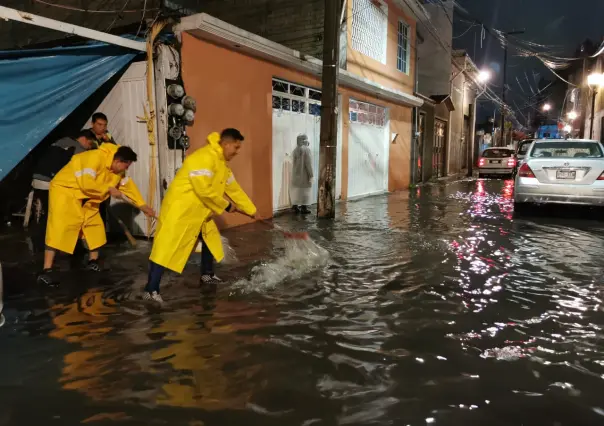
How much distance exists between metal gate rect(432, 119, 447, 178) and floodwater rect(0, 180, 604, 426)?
710 inches

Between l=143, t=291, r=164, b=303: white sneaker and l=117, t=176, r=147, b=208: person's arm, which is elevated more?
l=117, t=176, r=147, b=208: person's arm

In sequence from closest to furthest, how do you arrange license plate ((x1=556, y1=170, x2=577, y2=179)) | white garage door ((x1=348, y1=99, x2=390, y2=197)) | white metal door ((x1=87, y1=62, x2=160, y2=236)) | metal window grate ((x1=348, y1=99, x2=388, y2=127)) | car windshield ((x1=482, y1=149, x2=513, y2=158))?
white metal door ((x1=87, y1=62, x2=160, y2=236)), license plate ((x1=556, y1=170, x2=577, y2=179)), metal window grate ((x1=348, y1=99, x2=388, y2=127)), white garage door ((x1=348, y1=99, x2=390, y2=197)), car windshield ((x1=482, y1=149, x2=513, y2=158))

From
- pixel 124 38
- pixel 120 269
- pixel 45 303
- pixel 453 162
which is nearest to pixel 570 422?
pixel 45 303

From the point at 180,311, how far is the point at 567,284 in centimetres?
410

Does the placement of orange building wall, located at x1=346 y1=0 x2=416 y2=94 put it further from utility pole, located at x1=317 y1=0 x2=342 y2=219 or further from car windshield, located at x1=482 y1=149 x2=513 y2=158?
car windshield, located at x1=482 y1=149 x2=513 y2=158

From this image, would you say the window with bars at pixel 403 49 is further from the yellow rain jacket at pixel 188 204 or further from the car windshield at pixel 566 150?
the yellow rain jacket at pixel 188 204

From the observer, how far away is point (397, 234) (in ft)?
27.0

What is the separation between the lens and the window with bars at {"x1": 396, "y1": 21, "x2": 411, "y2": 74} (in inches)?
659

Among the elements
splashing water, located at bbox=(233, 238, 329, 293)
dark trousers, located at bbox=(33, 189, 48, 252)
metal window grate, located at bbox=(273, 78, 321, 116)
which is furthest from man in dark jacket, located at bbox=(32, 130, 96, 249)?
metal window grate, located at bbox=(273, 78, 321, 116)

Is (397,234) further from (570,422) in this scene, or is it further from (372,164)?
(372,164)

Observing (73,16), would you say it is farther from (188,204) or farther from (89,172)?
(188,204)

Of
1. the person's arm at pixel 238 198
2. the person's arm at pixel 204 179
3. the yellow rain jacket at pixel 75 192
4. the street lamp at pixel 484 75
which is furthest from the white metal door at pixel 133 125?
the street lamp at pixel 484 75

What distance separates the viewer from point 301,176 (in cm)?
1048

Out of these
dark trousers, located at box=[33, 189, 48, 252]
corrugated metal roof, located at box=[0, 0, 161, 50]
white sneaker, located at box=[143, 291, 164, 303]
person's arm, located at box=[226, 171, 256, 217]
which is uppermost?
corrugated metal roof, located at box=[0, 0, 161, 50]
